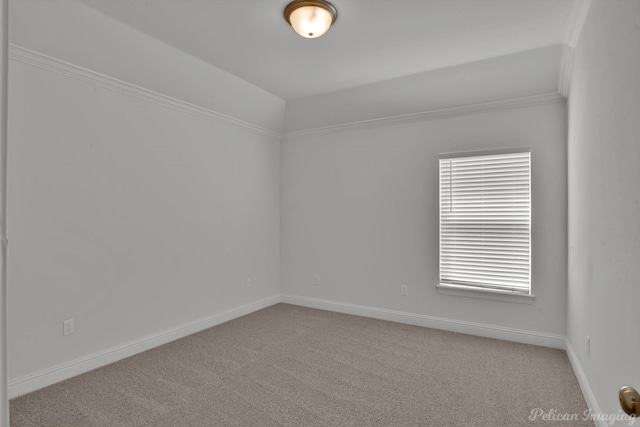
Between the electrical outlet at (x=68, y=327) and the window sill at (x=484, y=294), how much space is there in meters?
3.56

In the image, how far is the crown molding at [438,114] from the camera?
360 centimetres

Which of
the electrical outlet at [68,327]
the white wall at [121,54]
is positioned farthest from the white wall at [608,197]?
the electrical outlet at [68,327]

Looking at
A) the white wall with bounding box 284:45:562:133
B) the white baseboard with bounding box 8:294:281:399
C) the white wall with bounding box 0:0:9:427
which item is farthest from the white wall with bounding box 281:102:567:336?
the white wall with bounding box 0:0:9:427

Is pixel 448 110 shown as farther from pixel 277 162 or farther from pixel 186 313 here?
pixel 186 313

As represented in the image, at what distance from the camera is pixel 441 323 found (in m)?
4.13

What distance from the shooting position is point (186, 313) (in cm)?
395

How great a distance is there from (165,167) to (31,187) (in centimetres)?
120

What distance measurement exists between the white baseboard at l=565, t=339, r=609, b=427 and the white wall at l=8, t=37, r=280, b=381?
139 inches

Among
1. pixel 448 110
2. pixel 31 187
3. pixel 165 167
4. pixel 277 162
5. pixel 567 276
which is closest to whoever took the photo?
pixel 31 187

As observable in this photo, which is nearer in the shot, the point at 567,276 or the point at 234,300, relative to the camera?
the point at 567,276

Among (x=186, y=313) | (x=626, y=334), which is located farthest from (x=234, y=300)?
(x=626, y=334)

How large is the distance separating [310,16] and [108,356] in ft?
10.7

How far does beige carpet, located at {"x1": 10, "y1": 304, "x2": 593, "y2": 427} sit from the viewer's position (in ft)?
7.80

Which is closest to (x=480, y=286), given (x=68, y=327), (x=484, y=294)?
(x=484, y=294)
